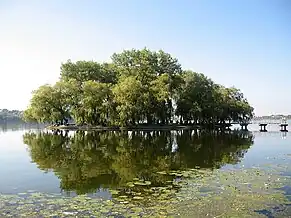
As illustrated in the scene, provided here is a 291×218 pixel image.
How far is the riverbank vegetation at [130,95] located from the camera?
58625mm

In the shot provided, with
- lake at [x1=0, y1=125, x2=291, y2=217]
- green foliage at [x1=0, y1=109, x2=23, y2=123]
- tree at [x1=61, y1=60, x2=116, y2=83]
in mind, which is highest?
tree at [x1=61, y1=60, x2=116, y2=83]

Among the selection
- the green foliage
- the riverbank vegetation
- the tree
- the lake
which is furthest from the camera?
the green foliage

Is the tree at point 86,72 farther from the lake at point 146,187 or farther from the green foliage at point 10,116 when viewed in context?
the green foliage at point 10,116

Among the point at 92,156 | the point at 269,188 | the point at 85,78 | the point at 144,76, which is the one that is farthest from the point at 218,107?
the point at 269,188

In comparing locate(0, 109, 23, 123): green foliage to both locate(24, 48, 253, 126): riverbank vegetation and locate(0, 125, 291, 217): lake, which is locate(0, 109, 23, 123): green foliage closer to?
locate(24, 48, 253, 126): riverbank vegetation

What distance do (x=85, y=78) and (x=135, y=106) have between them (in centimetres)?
1688

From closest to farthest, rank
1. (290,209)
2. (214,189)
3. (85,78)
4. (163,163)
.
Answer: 1. (290,209)
2. (214,189)
3. (163,163)
4. (85,78)

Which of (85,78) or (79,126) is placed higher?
(85,78)

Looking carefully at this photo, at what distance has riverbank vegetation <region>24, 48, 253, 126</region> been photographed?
5862 centimetres

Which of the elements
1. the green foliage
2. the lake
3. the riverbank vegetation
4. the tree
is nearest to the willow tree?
the riverbank vegetation

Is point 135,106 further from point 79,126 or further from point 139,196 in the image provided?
point 139,196

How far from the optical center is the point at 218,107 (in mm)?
69375

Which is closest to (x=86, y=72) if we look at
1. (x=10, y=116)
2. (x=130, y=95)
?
(x=130, y=95)

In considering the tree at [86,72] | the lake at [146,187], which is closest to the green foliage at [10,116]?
the tree at [86,72]
